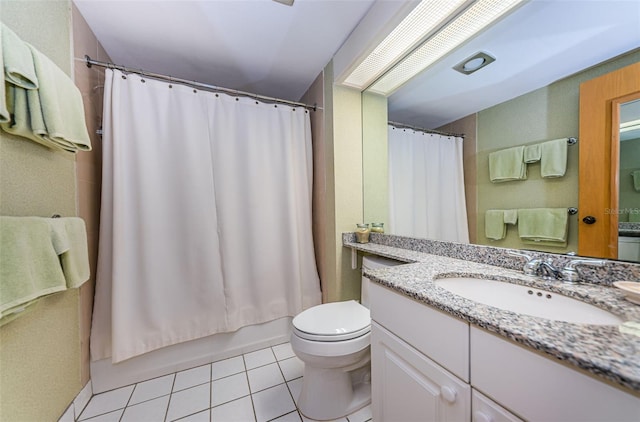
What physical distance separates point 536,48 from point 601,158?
0.53m

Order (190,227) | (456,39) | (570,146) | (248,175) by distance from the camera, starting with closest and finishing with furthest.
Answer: (570,146) < (456,39) < (190,227) < (248,175)

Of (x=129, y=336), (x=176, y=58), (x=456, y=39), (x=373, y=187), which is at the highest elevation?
(x=176, y=58)

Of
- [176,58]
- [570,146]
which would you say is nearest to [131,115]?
[176,58]

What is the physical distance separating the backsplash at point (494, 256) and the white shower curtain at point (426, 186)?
0.25ft

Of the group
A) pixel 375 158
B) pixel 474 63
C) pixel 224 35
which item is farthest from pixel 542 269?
pixel 224 35

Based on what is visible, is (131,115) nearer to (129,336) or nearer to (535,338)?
(129,336)

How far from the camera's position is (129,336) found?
4.45 feet

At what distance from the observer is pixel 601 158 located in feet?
2.63

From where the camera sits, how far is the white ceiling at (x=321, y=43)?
2.80 ft

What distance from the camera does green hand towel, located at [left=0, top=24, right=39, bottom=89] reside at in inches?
28.8

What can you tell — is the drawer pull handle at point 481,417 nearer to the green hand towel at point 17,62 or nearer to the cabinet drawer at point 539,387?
the cabinet drawer at point 539,387

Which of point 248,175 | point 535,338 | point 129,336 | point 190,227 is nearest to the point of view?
point 535,338

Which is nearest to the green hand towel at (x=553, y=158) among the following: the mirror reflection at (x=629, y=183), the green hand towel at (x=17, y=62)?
the mirror reflection at (x=629, y=183)

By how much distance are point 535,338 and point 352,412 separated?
111 cm
